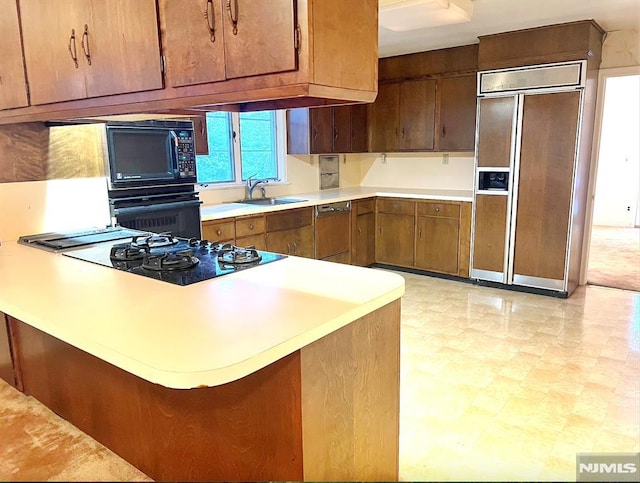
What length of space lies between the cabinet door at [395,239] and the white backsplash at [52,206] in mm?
3199

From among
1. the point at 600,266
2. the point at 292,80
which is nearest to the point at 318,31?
the point at 292,80

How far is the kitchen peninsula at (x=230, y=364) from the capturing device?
3.82 ft

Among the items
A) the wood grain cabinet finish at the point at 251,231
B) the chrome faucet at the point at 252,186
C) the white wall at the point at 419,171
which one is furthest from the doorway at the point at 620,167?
the wood grain cabinet finish at the point at 251,231

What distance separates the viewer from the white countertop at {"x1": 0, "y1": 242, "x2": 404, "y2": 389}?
108 centimetres

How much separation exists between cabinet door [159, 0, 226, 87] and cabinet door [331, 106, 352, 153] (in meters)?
3.69

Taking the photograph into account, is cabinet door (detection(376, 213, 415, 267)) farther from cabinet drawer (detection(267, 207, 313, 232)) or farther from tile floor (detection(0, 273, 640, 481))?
cabinet drawer (detection(267, 207, 313, 232))

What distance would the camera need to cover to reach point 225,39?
4.63ft

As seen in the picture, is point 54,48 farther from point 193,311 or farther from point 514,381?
point 514,381

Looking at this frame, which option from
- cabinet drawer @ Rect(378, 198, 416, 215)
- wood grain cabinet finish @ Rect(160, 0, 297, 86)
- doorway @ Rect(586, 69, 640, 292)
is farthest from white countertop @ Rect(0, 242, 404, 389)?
doorway @ Rect(586, 69, 640, 292)

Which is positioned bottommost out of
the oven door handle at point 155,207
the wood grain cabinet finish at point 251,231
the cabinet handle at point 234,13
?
the wood grain cabinet finish at point 251,231

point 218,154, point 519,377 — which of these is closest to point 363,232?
point 218,154

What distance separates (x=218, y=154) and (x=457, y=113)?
242 cm

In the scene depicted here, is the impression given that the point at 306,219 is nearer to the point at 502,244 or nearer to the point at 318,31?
the point at 502,244

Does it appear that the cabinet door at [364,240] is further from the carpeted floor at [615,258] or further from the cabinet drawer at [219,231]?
the carpeted floor at [615,258]
